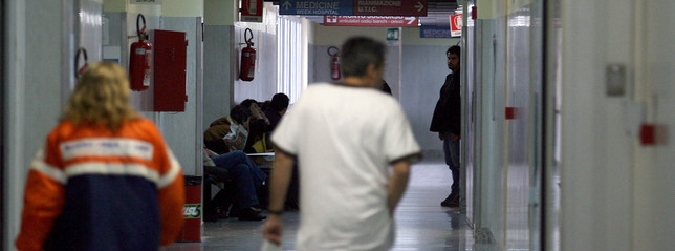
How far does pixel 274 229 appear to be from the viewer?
14.8 feet

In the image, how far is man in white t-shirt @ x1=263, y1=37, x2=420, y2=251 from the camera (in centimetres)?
436

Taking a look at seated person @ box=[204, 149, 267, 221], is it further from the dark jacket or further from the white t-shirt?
the white t-shirt

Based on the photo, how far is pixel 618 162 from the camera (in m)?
5.21

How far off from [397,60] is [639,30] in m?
21.5

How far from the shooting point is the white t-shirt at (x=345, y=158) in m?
4.36

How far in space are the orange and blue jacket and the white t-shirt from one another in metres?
0.53

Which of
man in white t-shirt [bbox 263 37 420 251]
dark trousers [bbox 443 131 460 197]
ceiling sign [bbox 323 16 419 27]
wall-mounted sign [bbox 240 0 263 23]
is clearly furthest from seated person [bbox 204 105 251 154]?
ceiling sign [bbox 323 16 419 27]

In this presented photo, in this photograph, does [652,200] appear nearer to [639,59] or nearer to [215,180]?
[639,59]

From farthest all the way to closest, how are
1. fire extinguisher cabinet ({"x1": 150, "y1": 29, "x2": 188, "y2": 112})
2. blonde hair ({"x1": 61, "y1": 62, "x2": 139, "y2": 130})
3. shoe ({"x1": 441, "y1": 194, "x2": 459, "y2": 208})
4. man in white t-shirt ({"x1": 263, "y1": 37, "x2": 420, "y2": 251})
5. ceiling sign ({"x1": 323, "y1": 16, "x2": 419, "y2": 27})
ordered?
ceiling sign ({"x1": 323, "y1": 16, "x2": 419, "y2": 27}) → shoe ({"x1": 441, "y1": 194, "x2": 459, "y2": 208}) → fire extinguisher cabinet ({"x1": 150, "y1": 29, "x2": 188, "y2": 112}) → man in white t-shirt ({"x1": 263, "y1": 37, "x2": 420, "y2": 251}) → blonde hair ({"x1": 61, "y1": 62, "x2": 139, "y2": 130})

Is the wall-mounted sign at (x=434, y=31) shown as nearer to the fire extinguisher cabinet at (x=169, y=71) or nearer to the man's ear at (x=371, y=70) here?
the fire extinguisher cabinet at (x=169, y=71)

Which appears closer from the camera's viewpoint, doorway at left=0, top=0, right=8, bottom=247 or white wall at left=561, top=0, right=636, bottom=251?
white wall at left=561, top=0, right=636, bottom=251

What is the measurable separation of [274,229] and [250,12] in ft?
34.7

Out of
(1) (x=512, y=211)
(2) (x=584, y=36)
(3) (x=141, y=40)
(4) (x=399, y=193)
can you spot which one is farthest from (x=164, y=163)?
(3) (x=141, y=40)

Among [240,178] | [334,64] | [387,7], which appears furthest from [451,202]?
[334,64]
